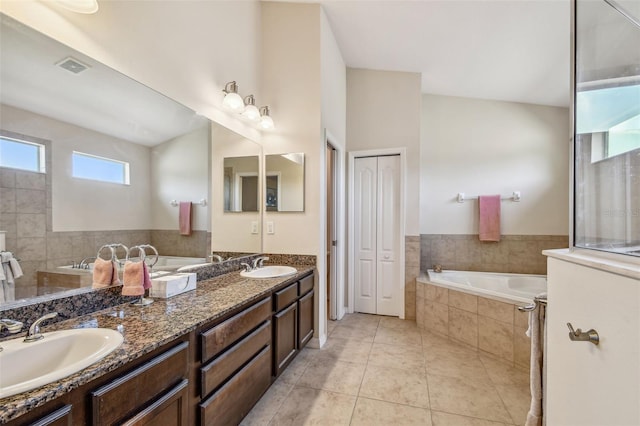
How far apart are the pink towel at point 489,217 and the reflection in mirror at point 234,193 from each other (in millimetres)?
2855

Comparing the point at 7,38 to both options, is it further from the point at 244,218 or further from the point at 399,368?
the point at 399,368

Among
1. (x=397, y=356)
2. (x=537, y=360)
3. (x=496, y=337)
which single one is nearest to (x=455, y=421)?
(x=537, y=360)

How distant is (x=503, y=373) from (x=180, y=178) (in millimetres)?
2907

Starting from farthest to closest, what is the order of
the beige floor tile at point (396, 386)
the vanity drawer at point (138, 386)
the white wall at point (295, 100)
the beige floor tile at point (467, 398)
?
the white wall at point (295, 100) < the beige floor tile at point (396, 386) < the beige floor tile at point (467, 398) < the vanity drawer at point (138, 386)

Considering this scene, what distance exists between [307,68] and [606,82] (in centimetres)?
215

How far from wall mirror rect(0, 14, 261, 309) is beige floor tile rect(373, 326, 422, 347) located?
82.9 inches

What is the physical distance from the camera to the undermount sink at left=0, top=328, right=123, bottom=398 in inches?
34.2

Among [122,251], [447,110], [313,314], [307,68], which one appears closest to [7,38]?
[122,251]

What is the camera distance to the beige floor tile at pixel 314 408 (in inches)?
69.1

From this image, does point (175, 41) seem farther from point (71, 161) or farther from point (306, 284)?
point (306, 284)

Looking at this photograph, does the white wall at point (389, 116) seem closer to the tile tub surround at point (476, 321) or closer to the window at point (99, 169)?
the tile tub surround at point (476, 321)

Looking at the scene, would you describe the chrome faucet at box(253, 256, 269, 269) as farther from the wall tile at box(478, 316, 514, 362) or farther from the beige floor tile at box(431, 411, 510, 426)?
the wall tile at box(478, 316, 514, 362)

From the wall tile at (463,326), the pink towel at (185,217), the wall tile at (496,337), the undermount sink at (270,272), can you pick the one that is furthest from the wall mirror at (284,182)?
the wall tile at (496,337)

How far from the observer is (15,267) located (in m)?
1.10
